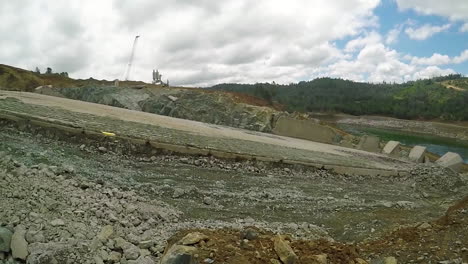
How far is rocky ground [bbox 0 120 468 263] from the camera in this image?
16.1 feet

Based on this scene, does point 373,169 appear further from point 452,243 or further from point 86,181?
point 86,181

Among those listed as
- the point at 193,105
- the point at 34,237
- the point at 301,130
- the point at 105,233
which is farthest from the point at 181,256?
the point at 193,105

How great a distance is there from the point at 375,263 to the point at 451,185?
1095 centimetres

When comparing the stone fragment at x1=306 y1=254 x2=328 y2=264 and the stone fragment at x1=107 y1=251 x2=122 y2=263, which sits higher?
the stone fragment at x1=306 y1=254 x2=328 y2=264

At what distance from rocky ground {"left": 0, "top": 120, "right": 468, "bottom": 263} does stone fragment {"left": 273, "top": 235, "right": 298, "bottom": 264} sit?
0.5 inches

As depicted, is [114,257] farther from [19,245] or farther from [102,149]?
[102,149]

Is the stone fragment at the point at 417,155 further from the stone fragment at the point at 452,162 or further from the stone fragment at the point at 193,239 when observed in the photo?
the stone fragment at the point at 193,239

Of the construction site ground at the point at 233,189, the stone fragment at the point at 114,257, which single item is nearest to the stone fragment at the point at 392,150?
the construction site ground at the point at 233,189

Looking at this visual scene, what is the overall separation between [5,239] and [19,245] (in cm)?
19

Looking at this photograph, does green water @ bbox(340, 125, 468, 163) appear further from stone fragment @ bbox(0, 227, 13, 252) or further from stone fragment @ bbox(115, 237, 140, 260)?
stone fragment @ bbox(0, 227, 13, 252)

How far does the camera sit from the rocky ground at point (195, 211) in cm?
492

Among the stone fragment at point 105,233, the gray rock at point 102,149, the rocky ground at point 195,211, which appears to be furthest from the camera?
the gray rock at point 102,149

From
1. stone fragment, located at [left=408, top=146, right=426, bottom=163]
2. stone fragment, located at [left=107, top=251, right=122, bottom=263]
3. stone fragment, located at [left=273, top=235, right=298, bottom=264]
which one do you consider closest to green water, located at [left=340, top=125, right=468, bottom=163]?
stone fragment, located at [left=408, top=146, right=426, bottom=163]

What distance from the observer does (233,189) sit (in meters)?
9.29
